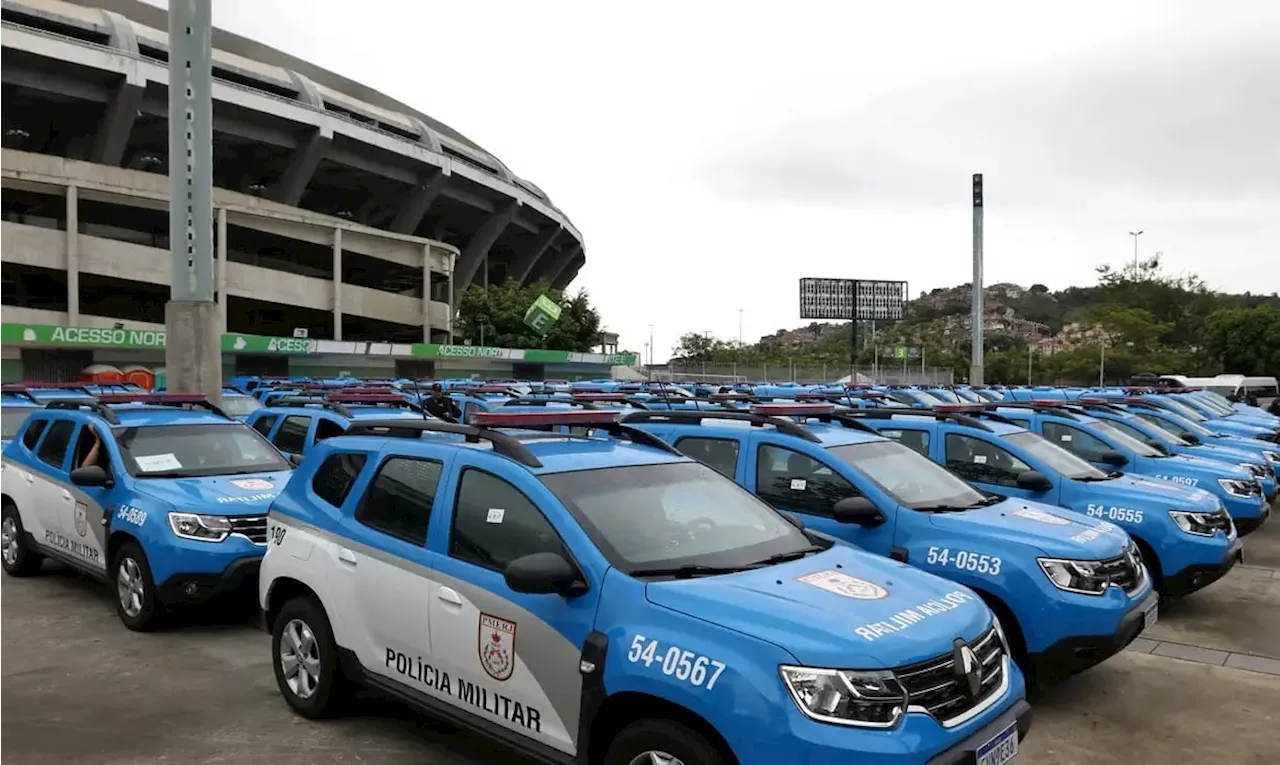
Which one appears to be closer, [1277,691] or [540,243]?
[1277,691]

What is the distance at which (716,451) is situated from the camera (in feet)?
24.1

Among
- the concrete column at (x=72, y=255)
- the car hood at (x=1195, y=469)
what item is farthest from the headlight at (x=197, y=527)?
the concrete column at (x=72, y=255)

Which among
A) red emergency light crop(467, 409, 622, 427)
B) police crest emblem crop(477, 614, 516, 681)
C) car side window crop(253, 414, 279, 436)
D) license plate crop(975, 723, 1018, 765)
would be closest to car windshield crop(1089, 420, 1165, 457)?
red emergency light crop(467, 409, 622, 427)

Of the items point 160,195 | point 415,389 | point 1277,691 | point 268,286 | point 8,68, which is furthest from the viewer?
point 268,286

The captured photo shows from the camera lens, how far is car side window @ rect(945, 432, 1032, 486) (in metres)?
8.29

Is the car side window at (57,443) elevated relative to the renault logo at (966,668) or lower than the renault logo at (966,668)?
elevated

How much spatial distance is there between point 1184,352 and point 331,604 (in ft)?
241

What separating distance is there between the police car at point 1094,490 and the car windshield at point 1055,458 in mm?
12

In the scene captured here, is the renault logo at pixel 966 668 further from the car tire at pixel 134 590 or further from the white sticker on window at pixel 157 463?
the white sticker on window at pixel 157 463

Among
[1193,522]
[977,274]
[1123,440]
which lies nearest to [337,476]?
[1193,522]

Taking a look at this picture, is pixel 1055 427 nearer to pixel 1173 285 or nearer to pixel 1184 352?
pixel 1184 352

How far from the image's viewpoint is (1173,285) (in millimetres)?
80375

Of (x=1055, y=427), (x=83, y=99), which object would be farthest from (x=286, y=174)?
(x=1055, y=427)

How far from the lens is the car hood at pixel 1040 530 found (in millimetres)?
5883
